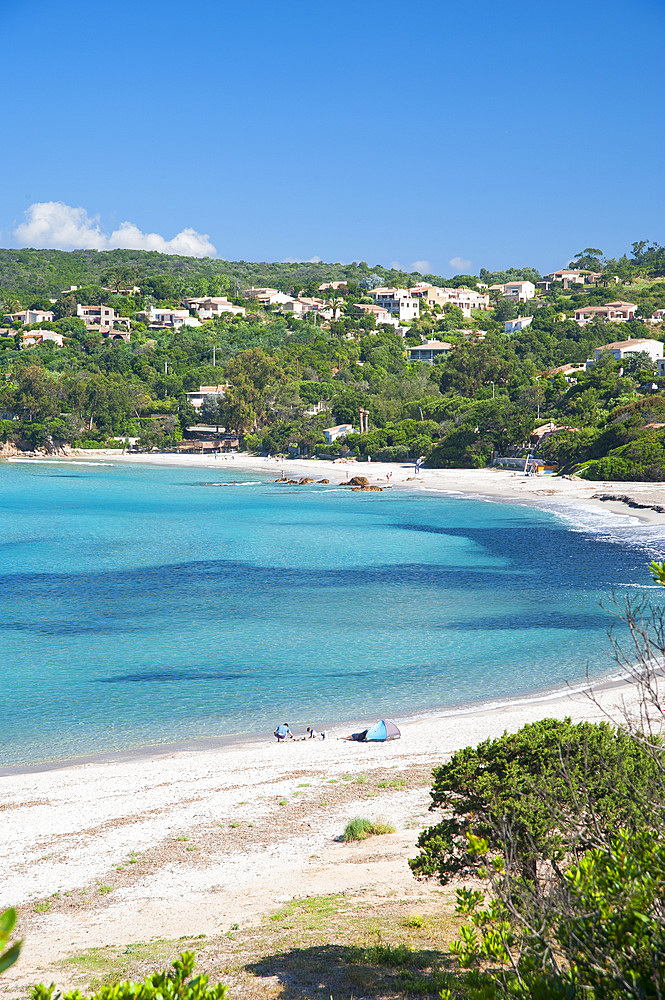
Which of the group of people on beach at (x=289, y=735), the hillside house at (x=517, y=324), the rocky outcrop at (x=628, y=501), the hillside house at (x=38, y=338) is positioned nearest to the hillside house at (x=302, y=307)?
the hillside house at (x=517, y=324)

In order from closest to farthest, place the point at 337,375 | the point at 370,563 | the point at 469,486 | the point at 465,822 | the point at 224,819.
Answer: the point at 465,822 < the point at 224,819 < the point at 370,563 < the point at 469,486 < the point at 337,375

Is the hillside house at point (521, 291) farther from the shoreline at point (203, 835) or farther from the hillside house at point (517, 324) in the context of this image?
the shoreline at point (203, 835)

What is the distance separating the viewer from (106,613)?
26547 mm

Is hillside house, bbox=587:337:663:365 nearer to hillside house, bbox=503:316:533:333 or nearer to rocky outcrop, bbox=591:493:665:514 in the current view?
rocky outcrop, bbox=591:493:665:514

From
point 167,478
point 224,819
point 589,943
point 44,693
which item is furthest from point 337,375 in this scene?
point 589,943

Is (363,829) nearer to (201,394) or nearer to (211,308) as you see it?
(201,394)

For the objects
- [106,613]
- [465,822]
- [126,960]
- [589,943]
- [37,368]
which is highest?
[37,368]

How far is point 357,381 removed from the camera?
101188mm

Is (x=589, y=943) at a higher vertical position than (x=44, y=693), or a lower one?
higher

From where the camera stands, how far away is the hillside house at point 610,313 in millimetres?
111812

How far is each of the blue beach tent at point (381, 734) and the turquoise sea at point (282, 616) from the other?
5.72 feet

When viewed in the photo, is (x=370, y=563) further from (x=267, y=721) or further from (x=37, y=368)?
(x=37, y=368)

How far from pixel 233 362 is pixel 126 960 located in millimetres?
94081

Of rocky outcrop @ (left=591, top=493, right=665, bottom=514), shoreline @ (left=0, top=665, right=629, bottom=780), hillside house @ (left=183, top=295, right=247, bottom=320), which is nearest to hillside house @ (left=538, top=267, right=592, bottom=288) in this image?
hillside house @ (left=183, top=295, right=247, bottom=320)
